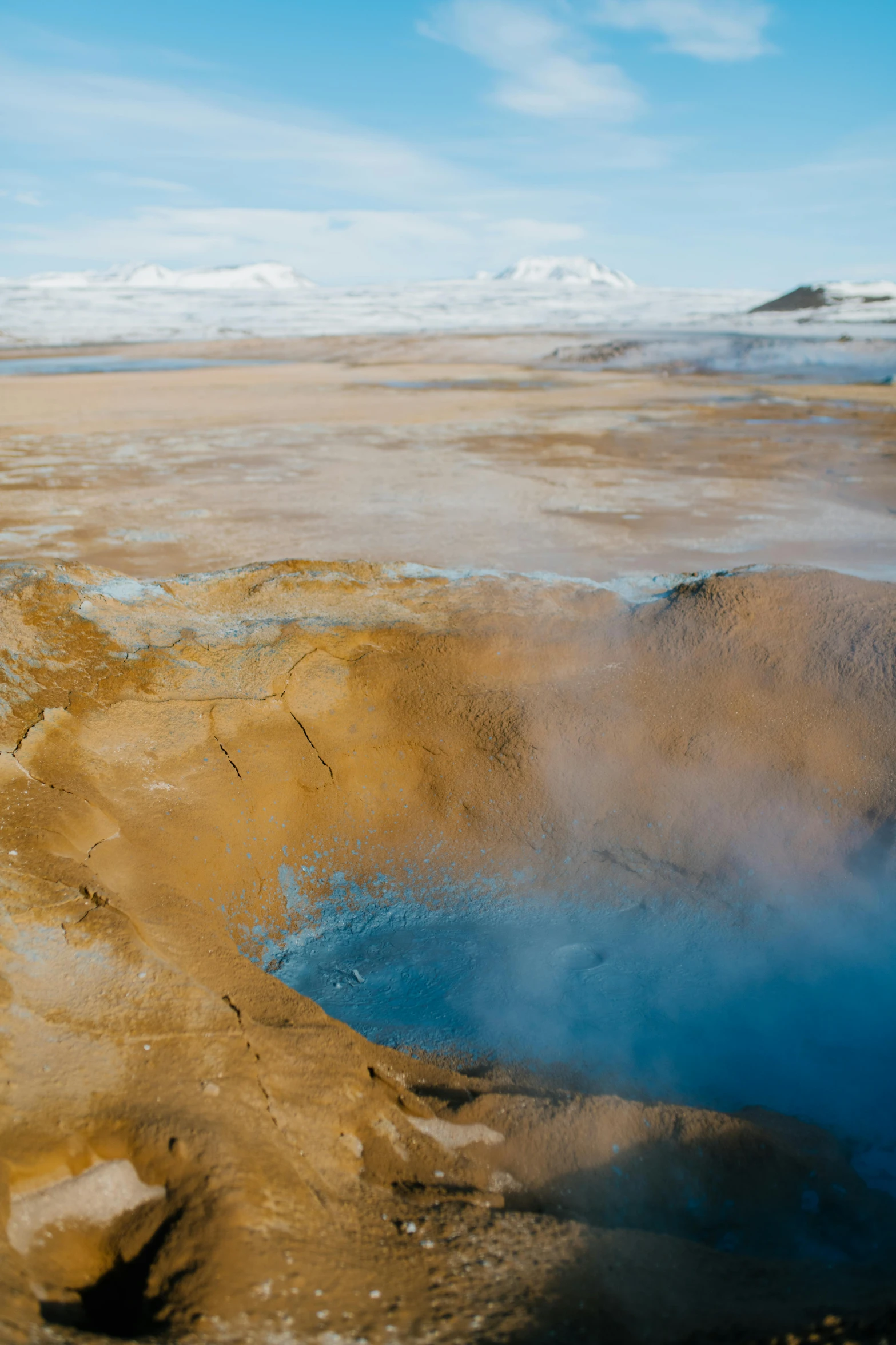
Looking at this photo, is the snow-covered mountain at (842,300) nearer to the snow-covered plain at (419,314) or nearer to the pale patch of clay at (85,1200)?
the snow-covered plain at (419,314)

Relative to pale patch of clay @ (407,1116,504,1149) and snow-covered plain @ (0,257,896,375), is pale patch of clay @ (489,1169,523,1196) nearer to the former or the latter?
pale patch of clay @ (407,1116,504,1149)

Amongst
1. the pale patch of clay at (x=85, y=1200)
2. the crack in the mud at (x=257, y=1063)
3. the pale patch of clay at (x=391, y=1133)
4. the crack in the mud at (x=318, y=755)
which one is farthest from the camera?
the crack in the mud at (x=318, y=755)

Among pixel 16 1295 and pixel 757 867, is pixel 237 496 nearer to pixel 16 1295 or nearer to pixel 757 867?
pixel 757 867

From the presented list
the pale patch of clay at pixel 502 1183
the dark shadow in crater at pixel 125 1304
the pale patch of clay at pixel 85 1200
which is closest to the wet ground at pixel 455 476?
the pale patch of clay at pixel 502 1183

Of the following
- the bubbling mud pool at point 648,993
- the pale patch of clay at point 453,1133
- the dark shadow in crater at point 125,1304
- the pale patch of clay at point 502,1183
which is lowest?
the bubbling mud pool at point 648,993

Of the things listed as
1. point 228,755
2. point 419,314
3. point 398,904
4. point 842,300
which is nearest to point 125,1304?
point 398,904

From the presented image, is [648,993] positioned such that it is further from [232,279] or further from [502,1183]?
[232,279]
